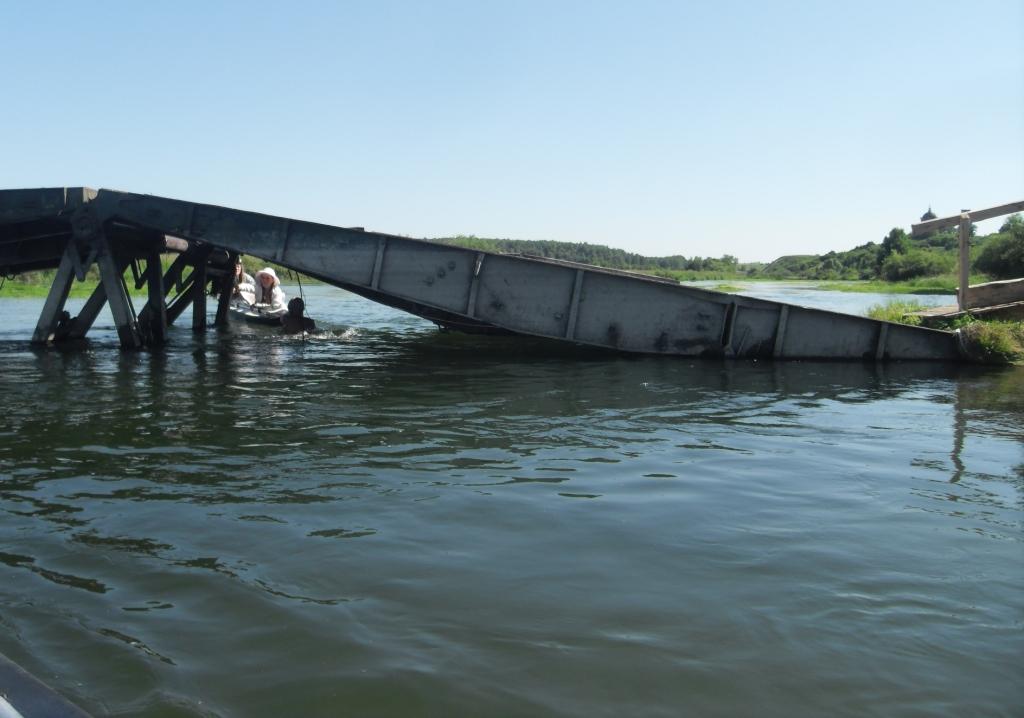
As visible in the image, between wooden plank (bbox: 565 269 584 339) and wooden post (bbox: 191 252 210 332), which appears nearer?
wooden plank (bbox: 565 269 584 339)

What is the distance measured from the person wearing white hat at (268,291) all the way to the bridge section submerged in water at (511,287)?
785 cm

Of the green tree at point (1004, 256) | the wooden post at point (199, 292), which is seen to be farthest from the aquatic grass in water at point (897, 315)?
the green tree at point (1004, 256)

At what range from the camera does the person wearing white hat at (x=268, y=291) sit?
23.5 meters

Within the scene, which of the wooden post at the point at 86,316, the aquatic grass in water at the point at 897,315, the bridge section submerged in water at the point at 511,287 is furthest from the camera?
the wooden post at the point at 86,316

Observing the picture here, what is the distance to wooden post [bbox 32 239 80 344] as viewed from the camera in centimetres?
1572

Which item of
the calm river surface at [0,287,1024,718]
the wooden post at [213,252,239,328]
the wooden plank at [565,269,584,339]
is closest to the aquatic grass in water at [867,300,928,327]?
the wooden plank at [565,269,584,339]

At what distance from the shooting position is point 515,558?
4.59 meters

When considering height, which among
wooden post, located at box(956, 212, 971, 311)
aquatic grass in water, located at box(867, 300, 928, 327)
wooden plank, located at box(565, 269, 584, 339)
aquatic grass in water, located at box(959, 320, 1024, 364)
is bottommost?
wooden plank, located at box(565, 269, 584, 339)

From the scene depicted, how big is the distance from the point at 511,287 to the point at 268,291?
1141cm

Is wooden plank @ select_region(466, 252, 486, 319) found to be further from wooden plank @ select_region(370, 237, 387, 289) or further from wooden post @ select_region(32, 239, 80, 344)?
wooden post @ select_region(32, 239, 80, 344)

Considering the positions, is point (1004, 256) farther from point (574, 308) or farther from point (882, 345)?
point (574, 308)

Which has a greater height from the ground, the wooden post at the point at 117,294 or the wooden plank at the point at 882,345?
the wooden plank at the point at 882,345

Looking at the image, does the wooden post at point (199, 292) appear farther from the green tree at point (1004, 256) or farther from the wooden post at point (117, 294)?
the green tree at point (1004, 256)

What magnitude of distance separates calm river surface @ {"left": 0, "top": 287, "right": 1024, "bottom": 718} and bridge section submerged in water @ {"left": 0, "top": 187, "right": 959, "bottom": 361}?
4858mm
